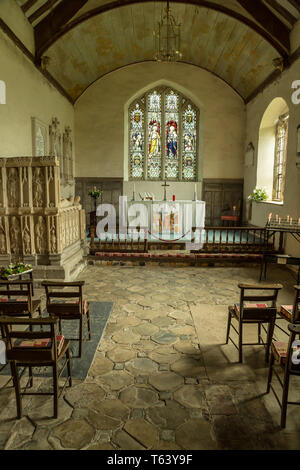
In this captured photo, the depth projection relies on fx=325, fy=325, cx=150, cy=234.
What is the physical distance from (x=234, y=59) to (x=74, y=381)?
38.1 feet

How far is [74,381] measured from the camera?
3486 mm

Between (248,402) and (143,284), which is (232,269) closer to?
(143,284)

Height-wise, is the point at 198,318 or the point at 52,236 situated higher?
the point at 52,236

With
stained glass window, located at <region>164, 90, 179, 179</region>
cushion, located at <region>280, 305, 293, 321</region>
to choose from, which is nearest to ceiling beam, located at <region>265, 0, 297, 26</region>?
stained glass window, located at <region>164, 90, 179, 179</region>

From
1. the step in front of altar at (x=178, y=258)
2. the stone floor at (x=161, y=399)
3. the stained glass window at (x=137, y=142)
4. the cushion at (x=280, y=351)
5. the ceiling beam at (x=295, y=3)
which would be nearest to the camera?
the stone floor at (x=161, y=399)

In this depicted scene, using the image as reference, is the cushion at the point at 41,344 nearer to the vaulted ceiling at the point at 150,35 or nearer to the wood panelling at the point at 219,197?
the vaulted ceiling at the point at 150,35

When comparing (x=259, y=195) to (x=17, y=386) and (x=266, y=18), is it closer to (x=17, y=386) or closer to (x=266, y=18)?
(x=266, y=18)

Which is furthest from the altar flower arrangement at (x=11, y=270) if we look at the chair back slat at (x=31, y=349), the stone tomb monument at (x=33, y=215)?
the chair back slat at (x=31, y=349)

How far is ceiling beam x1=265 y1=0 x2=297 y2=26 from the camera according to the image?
8.12m

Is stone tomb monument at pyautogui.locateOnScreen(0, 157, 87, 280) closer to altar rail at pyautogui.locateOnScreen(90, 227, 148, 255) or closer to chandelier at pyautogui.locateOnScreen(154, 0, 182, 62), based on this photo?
altar rail at pyautogui.locateOnScreen(90, 227, 148, 255)

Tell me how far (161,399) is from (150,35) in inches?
463

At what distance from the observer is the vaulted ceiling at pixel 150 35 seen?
8609 mm

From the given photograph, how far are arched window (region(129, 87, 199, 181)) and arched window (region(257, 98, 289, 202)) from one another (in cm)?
309

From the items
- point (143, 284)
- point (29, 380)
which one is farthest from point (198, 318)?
point (29, 380)
